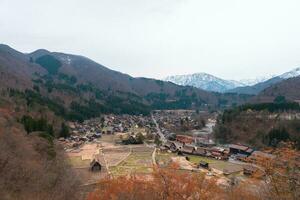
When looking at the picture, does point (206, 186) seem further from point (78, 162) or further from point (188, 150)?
point (188, 150)

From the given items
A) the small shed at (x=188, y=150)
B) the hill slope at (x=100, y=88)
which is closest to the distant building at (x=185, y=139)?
the small shed at (x=188, y=150)

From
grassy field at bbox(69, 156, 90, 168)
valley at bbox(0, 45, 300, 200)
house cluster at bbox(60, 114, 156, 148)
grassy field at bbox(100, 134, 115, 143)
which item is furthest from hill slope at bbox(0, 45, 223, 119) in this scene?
grassy field at bbox(69, 156, 90, 168)

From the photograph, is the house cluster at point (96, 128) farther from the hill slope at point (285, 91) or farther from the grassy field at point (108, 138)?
the hill slope at point (285, 91)

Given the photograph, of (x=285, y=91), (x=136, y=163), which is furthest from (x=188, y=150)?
(x=285, y=91)

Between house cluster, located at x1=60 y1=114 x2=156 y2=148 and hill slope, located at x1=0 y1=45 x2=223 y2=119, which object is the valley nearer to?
house cluster, located at x1=60 y1=114 x2=156 y2=148

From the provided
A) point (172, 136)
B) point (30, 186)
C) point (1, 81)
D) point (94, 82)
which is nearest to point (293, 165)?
point (30, 186)

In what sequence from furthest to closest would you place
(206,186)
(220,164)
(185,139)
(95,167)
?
(185,139), (220,164), (95,167), (206,186)

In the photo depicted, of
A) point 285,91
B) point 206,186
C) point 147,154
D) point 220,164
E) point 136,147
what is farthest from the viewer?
point 285,91

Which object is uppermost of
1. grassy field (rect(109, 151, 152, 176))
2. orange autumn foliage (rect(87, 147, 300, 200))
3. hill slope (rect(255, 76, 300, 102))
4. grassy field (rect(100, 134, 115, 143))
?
hill slope (rect(255, 76, 300, 102))
